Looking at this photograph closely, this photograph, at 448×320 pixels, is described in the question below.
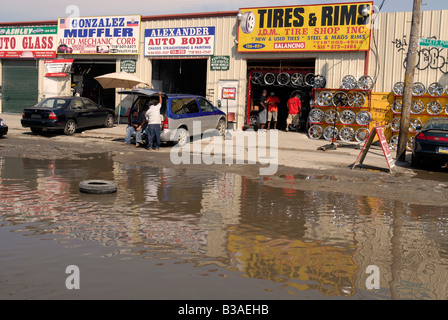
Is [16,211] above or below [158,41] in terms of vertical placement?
below

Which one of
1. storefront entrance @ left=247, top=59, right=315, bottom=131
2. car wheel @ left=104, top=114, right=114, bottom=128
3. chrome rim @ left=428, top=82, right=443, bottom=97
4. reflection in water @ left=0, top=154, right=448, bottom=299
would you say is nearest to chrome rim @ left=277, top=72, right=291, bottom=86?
storefront entrance @ left=247, top=59, right=315, bottom=131

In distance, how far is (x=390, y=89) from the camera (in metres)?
19.0

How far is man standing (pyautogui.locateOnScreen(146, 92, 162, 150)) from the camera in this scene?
1480 centimetres

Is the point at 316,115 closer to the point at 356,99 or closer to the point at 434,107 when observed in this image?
the point at 356,99

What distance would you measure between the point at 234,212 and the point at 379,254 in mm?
2558

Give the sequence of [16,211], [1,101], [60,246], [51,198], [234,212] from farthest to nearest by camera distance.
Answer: [1,101] → [51,198] → [234,212] → [16,211] → [60,246]

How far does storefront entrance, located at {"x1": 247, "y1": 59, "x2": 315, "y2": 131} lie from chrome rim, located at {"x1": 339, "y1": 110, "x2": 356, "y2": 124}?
2222 millimetres

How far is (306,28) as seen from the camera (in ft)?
66.0

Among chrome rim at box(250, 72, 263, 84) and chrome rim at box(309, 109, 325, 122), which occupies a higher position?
chrome rim at box(250, 72, 263, 84)

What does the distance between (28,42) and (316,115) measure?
1698cm

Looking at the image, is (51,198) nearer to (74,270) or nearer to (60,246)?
(60,246)

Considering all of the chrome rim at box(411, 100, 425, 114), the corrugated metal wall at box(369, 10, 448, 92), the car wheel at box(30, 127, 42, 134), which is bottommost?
the car wheel at box(30, 127, 42, 134)

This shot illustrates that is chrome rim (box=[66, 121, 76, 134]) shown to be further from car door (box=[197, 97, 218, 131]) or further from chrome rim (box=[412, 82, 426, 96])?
chrome rim (box=[412, 82, 426, 96])
